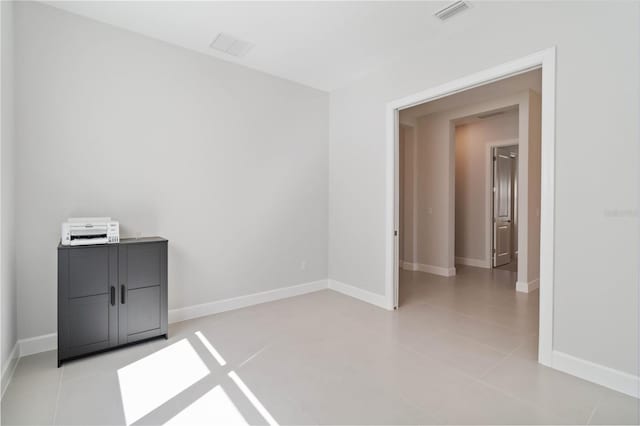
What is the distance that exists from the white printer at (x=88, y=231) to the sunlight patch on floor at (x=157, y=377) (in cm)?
105

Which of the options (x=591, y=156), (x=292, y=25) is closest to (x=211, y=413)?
(x=591, y=156)

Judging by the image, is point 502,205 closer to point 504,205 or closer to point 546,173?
point 504,205

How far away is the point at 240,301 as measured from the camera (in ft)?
12.4

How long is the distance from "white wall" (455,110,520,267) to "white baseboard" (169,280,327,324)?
353 centimetres

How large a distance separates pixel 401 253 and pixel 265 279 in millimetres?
3289

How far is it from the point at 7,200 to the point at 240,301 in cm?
234

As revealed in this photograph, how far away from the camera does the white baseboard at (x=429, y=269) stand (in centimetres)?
549

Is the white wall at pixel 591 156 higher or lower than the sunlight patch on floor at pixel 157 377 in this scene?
higher

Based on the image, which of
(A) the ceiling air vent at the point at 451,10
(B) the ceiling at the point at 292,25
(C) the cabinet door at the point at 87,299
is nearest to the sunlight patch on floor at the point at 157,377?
(C) the cabinet door at the point at 87,299

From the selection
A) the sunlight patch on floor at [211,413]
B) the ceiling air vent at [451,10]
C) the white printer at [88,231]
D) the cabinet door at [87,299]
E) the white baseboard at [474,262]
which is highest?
the ceiling air vent at [451,10]

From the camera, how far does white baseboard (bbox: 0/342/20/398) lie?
2.09 meters

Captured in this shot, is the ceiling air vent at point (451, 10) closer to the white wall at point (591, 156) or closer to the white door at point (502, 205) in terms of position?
the white wall at point (591, 156)

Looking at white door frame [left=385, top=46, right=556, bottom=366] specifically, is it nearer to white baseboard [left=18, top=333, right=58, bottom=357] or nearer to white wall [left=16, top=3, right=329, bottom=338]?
white wall [left=16, top=3, right=329, bottom=338]

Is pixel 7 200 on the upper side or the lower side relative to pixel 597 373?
upper
